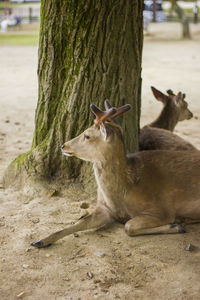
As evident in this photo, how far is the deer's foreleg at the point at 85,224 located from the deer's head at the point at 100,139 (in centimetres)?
55

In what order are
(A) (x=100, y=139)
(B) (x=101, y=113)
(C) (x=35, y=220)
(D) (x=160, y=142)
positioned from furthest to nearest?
(D) (x=160, y=142) → (C) (x=35, y=220) → (A) (x=100, y=139) → (B) (x=101, y=113)

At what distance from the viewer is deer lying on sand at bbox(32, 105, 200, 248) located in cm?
455

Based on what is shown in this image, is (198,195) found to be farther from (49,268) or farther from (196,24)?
(196,24)

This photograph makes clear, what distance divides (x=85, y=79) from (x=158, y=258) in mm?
2148

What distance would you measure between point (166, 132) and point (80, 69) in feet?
5.98

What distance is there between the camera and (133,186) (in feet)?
15.4

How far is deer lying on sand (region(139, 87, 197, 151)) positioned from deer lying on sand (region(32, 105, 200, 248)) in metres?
1.29

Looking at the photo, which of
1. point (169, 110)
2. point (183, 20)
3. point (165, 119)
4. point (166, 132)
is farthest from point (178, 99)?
point (183, 20)

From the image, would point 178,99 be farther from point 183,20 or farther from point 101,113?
point 183,20

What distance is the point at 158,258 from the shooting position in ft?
13.7

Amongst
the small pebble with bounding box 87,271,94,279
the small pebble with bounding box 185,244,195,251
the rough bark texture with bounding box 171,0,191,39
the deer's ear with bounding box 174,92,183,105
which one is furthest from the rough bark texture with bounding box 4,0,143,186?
the rough bark texture with bounding box 171,0,191,39

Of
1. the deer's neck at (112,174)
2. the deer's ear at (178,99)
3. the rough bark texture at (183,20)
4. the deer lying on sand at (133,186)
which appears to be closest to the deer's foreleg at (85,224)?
the deer lying on sand at (133,186)

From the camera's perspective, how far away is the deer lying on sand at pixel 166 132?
6.18 meters

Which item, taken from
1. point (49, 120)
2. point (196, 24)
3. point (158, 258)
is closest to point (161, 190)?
point (158, 258)
